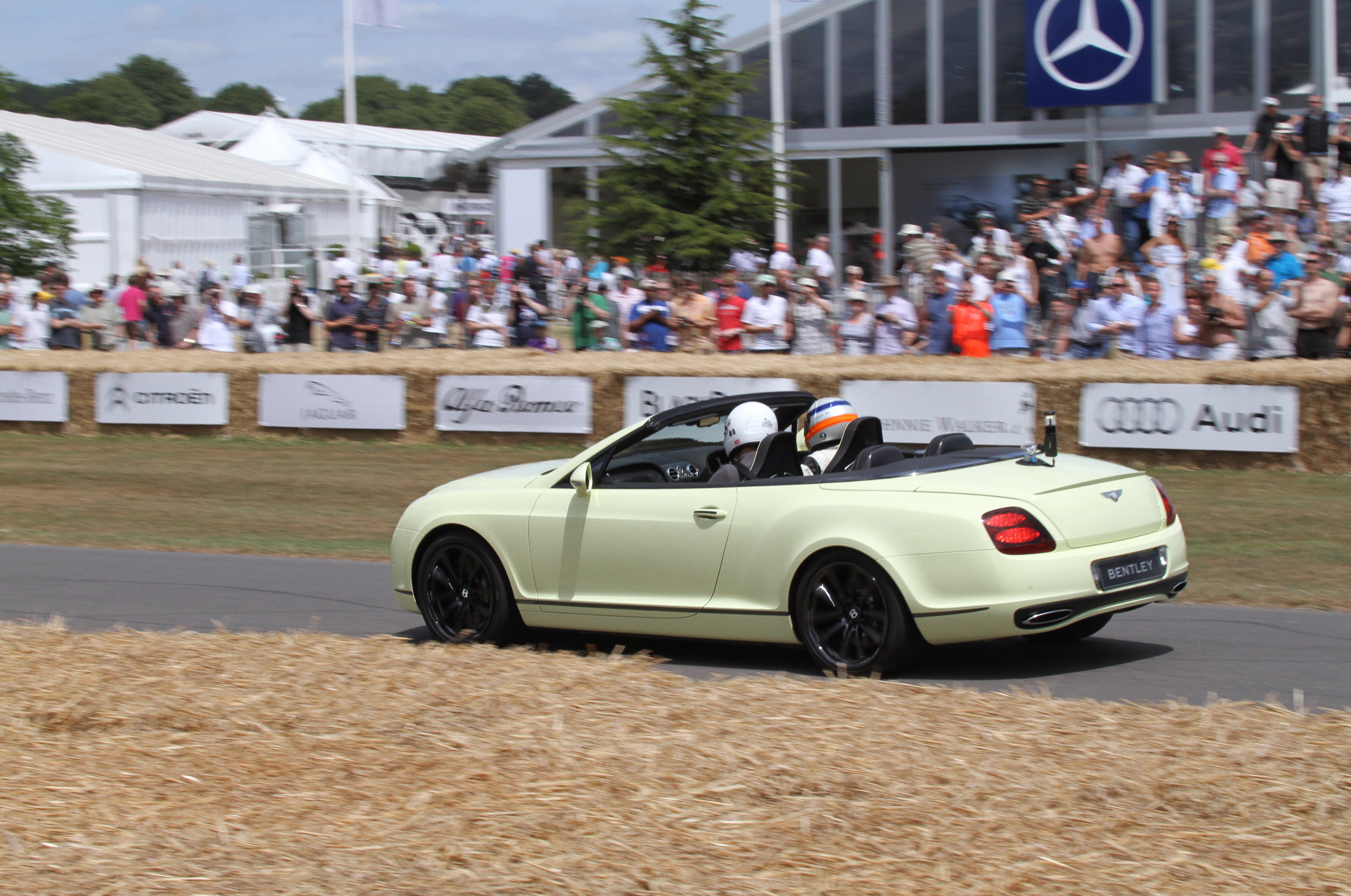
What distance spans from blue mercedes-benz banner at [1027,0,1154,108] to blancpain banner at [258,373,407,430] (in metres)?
13.3

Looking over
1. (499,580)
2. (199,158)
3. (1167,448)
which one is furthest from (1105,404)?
(199,158)

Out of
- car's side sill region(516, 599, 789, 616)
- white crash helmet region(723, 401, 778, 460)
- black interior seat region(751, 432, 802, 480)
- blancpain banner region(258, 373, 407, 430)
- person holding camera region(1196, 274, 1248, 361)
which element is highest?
person holding camera region(1196, 274, 1248, 361)

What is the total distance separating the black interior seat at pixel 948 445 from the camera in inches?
279

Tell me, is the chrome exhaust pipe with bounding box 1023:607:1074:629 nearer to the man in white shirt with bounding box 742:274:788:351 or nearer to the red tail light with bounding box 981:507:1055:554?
the red tail light with bounding box 981:507:1055:554

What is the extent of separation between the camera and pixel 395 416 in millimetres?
18312

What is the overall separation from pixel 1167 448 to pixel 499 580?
8595mm

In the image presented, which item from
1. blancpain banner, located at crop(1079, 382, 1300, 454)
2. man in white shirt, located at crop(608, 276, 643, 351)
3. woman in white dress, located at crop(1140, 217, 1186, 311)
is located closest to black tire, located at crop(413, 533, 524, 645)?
blancpain banner, located at crop(1079, 382, 1300, 454)

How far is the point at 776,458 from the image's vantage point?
23.4ft

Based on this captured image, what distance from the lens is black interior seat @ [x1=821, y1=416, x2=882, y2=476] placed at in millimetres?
7055

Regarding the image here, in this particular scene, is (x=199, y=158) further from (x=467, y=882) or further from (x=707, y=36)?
(x=467, y=882)

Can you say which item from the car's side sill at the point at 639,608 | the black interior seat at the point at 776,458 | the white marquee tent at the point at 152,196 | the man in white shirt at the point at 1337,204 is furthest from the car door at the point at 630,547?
the white marquee tent at the point at 152,196

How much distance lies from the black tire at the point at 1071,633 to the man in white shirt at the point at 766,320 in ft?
32.3

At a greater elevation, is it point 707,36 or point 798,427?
point 707,36

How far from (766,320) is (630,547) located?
408 inches
